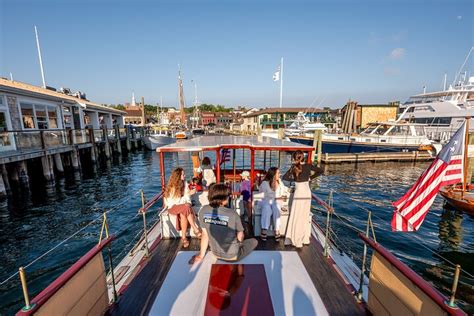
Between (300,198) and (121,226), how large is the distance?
9.34m

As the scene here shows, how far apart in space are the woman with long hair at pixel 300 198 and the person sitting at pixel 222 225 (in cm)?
167

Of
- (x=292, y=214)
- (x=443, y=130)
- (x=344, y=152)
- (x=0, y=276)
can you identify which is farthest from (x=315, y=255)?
(x=443, y=130)

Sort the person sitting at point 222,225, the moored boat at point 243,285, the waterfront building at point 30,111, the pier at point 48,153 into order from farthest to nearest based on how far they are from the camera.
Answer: the waterfront building at point 30,111 < the pier at point 48,153 < the person sitting at point 222,225 < the moored boat at point 243,285

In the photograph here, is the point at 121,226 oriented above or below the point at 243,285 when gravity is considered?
below

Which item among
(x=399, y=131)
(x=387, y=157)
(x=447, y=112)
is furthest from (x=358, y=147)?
(x=447, y=112)

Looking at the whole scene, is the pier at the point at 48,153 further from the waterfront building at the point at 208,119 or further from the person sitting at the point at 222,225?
the waterfront building at the point at 208,119

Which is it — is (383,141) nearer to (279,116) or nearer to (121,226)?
(121,226)

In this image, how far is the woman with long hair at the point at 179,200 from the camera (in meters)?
5.18

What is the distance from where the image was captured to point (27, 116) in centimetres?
1881

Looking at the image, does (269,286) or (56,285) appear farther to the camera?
(269,286)

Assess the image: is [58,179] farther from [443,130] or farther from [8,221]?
[443,130]

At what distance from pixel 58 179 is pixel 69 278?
788 inches

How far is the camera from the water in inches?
292

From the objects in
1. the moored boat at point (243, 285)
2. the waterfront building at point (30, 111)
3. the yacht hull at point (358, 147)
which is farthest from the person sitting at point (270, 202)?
the yacht hull at point (358, 147)
